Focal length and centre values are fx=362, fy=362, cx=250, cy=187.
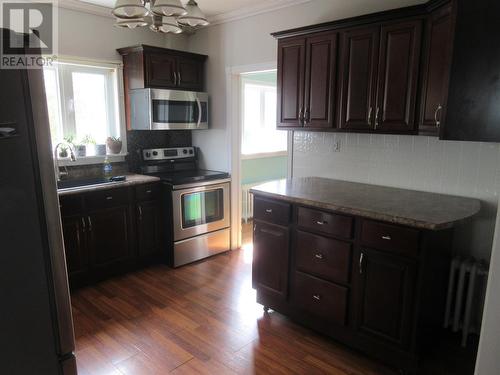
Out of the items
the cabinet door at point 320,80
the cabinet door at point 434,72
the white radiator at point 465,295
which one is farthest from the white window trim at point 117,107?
the white radiator at point 465,295

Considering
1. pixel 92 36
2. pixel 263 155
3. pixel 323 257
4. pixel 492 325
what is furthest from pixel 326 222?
pixel 263 155

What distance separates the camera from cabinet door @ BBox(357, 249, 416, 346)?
80.3 inches

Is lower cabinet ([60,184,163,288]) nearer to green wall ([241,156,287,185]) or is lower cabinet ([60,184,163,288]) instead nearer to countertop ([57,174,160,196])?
countertop ([57,174,160,196])

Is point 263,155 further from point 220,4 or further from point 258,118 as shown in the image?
point 220,4

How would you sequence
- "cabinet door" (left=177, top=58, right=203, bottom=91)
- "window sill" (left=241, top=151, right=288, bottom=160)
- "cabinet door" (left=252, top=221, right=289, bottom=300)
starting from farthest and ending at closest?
"window sill" (left=241, top=151, right=288, bottom=160) → "cabinet door" (left=177, top=58, right=203, bottom=91) → "cabinet door" (left=252, top=221, right=289, bottom=300)

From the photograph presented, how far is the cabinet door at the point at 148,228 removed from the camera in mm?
3521

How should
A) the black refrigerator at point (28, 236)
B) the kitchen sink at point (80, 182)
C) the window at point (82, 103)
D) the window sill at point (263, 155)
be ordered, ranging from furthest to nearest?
the window sill at point (263, 155)
the window at point (82, 103)
the kitchen sink at point (80, 182)
the black refrigerator at point (28, 236)

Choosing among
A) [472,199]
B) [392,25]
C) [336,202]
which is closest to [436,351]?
[472,199]

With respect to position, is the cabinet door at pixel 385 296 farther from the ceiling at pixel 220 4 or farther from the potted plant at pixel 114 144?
the potted plant at pixel 114 144

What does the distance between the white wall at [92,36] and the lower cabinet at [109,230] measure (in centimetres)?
138

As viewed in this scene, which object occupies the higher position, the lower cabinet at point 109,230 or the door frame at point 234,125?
the door frame at point 234,125

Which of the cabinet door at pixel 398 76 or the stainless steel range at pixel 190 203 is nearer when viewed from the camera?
the cabinet door at pixel 398 76

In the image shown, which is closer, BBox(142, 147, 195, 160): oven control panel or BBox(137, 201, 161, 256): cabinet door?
BBox(137, 201, 161, 256): cabinet door

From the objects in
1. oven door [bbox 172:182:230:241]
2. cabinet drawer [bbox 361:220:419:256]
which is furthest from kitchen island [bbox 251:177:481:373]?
oven door [bbox 172:182:230:241]
